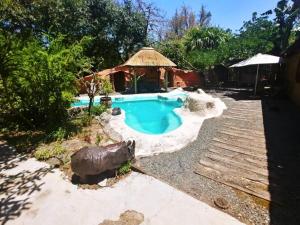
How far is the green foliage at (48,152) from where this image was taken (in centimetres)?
666

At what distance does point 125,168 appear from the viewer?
5.79 metres

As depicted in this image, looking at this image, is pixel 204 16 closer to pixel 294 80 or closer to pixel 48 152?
pixel 294 80

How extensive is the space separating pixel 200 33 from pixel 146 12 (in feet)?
24.2

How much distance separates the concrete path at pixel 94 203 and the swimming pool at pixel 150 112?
5.75 metres

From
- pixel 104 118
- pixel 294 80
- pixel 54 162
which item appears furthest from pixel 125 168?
pixel 294 80

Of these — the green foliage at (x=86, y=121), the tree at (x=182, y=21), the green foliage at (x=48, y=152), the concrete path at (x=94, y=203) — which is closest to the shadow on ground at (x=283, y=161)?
the concrete path at (x=94, y=203)

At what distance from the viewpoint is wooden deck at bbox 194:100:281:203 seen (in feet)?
17.3

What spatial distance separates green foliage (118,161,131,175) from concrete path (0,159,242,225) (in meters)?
0.23

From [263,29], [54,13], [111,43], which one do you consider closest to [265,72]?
[263,29]

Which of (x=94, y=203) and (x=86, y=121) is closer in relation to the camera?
(x=94, y=203)

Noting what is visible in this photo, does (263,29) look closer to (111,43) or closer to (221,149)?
(111,43)

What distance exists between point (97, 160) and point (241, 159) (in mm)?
4278

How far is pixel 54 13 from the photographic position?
19469 millimetres

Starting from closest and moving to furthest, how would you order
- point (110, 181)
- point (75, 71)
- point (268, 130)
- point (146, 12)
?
point (110, 181)
point (268, 130)
point (75, 71)
point (146, 12)
